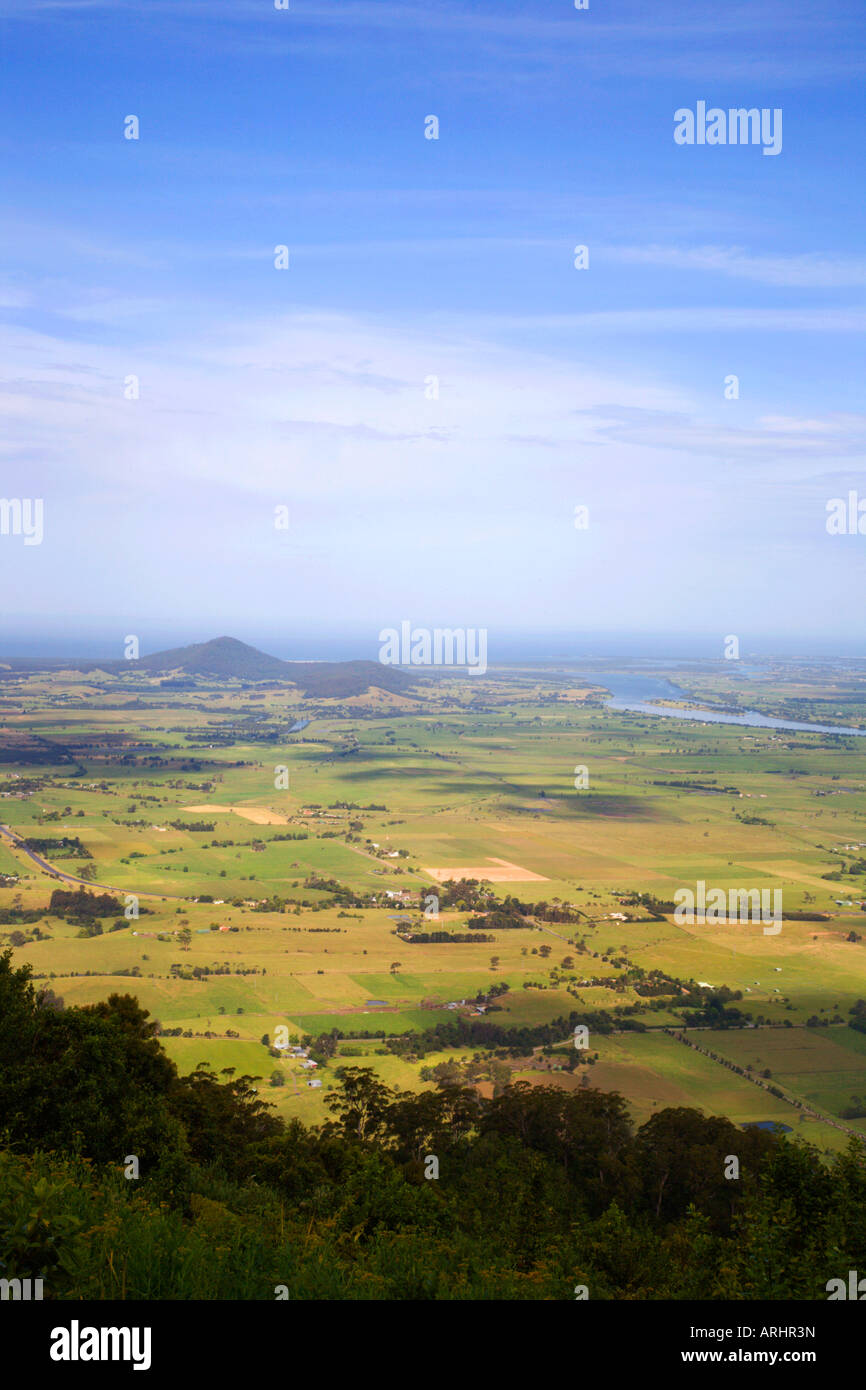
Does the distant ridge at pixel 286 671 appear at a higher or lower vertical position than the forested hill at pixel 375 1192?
higher

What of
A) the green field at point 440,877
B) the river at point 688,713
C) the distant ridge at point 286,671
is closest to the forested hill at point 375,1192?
the green field at point 440,877

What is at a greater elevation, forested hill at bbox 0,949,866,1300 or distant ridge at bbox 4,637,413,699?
distant ridge at bbox 4,637,413,699

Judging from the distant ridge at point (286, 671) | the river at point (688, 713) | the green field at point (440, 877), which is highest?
the distant ridge at point (286, 671)

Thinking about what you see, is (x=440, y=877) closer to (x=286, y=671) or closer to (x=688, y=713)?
(x=688, y=713)

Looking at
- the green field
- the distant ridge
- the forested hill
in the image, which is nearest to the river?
the green field

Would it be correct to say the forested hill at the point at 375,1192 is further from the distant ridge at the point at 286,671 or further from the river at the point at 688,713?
the distant ridge at the point at 286,671

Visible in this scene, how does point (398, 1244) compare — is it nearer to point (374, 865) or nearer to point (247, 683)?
point (374, 865)

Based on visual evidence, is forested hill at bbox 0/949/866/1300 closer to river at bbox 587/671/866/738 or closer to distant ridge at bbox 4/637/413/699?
river at bbox 587/671/866/738

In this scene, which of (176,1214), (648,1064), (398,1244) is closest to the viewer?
(176,1214)

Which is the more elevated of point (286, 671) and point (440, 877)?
point (286, 671)

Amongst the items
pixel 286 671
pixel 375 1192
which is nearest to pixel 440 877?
pixel 375 1192
